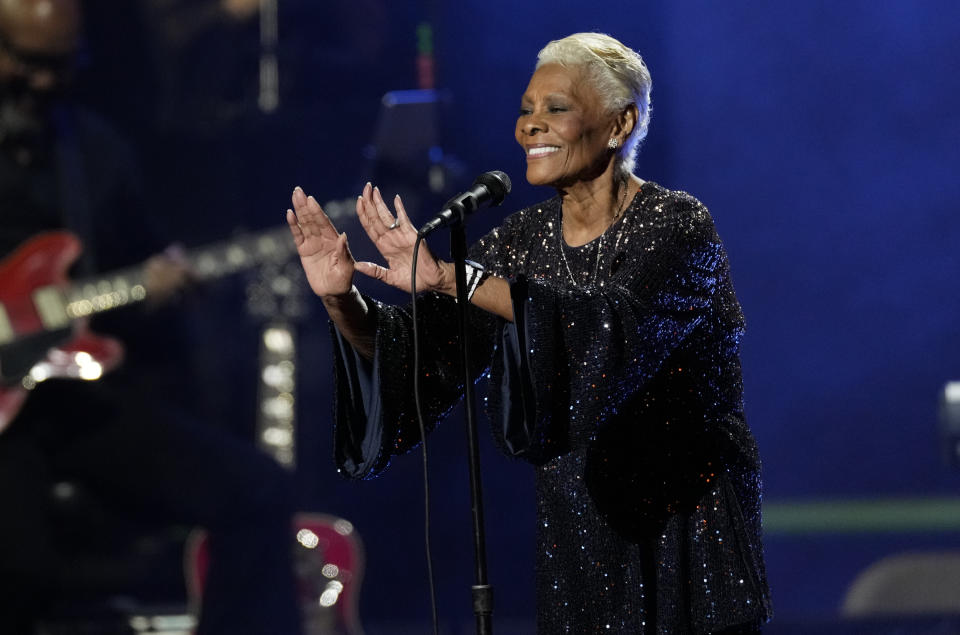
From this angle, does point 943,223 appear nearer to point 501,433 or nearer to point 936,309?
point 936,309

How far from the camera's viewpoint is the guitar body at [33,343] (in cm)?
422

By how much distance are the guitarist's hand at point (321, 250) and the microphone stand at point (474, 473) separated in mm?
207

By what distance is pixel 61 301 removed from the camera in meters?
4.26

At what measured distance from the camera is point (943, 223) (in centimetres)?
412

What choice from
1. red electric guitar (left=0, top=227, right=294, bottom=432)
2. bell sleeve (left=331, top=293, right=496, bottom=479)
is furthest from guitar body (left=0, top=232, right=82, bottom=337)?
bell sleeve (left=331, top=293, right=496, bottom=479)

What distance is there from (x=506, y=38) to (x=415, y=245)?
2.82m

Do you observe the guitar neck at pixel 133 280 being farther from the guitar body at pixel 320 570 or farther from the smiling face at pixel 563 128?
the smiling face at pixel 563 128

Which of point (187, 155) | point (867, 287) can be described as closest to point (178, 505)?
point (187, 155)

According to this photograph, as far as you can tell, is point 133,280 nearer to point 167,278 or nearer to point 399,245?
point 167,278

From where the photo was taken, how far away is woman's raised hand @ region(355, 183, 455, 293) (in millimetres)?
1569

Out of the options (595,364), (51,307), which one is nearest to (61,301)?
(51,307)

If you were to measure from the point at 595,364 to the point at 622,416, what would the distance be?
0.58 feet

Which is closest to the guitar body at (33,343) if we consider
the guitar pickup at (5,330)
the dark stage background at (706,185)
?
the guitar pickup at (5,330)

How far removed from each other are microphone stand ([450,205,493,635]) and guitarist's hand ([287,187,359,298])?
0.21 m
